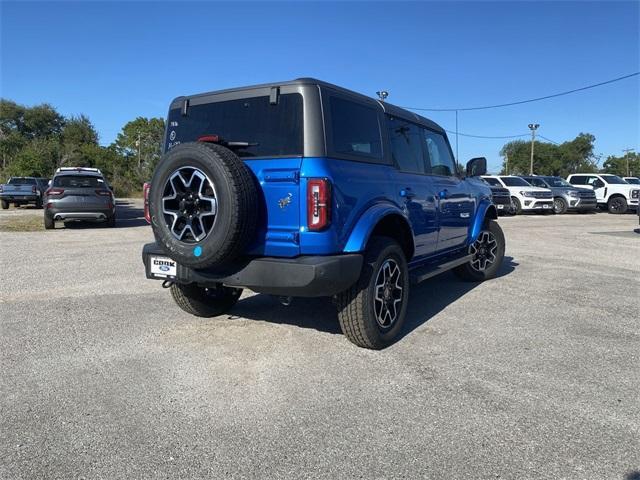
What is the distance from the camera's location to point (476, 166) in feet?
20.8

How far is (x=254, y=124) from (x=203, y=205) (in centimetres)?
82

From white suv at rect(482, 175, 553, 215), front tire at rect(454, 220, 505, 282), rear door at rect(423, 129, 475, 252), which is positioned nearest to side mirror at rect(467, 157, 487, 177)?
rear door at rect(423, 129, 475, 252)

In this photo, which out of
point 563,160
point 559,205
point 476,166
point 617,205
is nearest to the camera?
point 476,166

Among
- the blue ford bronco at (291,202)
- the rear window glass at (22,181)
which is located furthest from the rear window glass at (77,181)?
the rear window glass at (22,181)

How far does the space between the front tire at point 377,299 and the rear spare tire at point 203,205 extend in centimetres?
96

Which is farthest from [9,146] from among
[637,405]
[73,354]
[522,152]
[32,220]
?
[522,152]

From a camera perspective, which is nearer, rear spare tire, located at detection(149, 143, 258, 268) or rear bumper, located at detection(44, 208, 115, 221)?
rear spare tire, located at detection(149, 143, 258, 268)

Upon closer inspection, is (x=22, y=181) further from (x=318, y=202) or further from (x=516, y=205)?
(x=318, y=202)

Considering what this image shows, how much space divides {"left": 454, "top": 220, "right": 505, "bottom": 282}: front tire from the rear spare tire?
4.19 metres

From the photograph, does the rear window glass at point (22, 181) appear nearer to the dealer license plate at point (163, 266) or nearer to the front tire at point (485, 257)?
the front tire at point (485, 257)

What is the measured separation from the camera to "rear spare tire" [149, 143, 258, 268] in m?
3.48

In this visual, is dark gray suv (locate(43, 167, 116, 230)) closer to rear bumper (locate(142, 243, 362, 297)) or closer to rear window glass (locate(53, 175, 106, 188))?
rear window glass (locate(53, 175, 106, 188))

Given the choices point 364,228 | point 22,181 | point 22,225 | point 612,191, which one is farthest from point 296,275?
point 22,181

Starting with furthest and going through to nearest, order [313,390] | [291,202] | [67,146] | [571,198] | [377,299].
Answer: [67,146]
[571,198]
[377,299]
[291,202]
[313,390]
